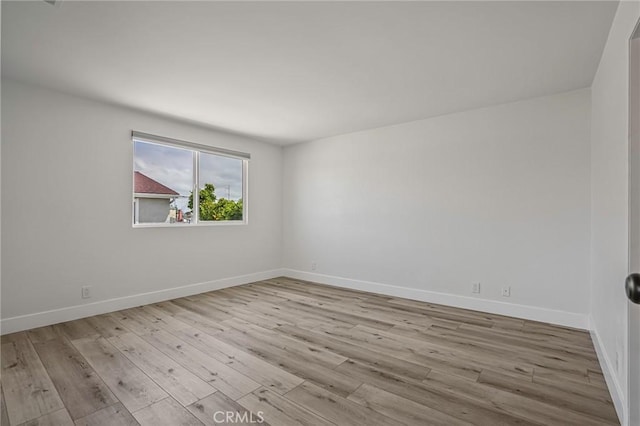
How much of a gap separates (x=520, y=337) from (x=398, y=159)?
2568 mm

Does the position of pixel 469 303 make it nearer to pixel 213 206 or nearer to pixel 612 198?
pixel 612 198

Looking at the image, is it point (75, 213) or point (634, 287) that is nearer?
point (634, 287)

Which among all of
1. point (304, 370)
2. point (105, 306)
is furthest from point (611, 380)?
point (105, 306)

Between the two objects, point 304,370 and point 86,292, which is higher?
point 86,292

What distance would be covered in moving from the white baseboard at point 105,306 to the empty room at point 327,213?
0.07 ft

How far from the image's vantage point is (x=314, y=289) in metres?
4.79

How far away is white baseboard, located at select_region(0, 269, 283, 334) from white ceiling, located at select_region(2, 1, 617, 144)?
2.31m

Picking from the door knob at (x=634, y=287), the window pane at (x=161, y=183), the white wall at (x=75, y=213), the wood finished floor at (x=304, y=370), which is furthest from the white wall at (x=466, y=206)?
the door knob at (x=634, y=287)

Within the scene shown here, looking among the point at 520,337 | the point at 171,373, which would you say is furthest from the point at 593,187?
the point at 171,373

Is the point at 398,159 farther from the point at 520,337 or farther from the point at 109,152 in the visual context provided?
the point at 109,152

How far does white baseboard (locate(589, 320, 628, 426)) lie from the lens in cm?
169

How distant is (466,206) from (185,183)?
3.84 meters

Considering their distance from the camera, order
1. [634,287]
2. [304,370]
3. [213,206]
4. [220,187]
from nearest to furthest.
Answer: [634,287] < [304,370] < [213,206] < [220,187]

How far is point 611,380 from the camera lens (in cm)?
199
